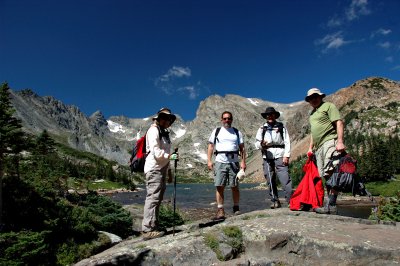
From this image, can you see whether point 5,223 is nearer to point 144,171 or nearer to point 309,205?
point 144,171

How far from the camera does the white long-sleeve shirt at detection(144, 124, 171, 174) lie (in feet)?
27.8

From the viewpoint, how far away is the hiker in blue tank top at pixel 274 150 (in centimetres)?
1022

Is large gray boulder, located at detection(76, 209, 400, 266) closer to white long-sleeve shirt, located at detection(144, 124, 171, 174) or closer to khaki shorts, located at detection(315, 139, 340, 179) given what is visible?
khaki shorts, located at detection(315, 139, 340, 179)

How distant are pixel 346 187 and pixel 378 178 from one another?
104847 millimetres

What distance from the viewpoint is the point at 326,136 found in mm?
8688

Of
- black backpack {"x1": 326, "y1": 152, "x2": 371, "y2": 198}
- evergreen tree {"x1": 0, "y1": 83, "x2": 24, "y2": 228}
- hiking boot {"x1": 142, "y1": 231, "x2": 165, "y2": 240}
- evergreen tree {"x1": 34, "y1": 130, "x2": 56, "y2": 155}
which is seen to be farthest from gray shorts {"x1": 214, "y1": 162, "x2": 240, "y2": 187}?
evergreen tree {"x1": 34, "y1": 130, "x2": 56, "y2": 155}

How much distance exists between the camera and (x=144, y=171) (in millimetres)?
8781

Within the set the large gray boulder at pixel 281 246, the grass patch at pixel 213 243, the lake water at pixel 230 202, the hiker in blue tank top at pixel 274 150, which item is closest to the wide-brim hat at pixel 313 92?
the hiker in blue tank top at pixel 274 150

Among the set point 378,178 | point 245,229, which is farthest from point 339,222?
point 378,178

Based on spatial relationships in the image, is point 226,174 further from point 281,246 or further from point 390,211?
point 390,211

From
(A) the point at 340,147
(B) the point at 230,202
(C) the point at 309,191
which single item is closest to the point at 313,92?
(A) the point at 340,147

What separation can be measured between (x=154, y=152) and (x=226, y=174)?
106 inches

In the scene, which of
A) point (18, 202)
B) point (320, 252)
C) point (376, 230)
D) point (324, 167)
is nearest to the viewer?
point (320, 252)

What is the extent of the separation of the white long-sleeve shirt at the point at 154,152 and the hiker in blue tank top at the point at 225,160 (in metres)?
1.93
